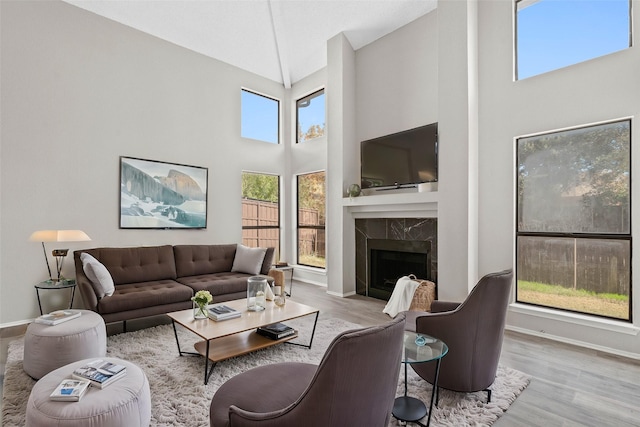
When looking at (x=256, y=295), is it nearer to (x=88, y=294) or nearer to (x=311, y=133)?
(x=88, y=294)

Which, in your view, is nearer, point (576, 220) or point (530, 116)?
point (576, 220)

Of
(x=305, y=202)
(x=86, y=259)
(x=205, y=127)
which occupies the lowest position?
(x=86, y=259)

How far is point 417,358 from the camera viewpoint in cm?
184

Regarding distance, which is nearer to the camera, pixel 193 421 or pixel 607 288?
A: pixel 193 421

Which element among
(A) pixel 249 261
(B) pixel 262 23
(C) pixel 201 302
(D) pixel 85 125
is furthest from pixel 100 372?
(B) pixel 262 23

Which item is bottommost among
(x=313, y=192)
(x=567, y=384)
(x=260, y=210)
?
(x=567, y=384)

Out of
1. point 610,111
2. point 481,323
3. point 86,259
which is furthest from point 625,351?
point 86,259

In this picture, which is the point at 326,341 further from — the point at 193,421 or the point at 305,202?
the point at 305,202

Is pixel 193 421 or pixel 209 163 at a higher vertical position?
pixel 209 163

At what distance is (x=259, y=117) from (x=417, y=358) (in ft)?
18.0

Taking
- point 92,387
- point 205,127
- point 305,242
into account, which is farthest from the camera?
point 305,242

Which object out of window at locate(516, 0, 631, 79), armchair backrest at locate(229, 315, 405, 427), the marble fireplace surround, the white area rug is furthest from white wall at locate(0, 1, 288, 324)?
window at locate(516, 0, 631, 79)

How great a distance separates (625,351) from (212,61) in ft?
21.3

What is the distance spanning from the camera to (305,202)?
6.46m
